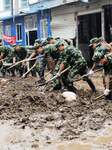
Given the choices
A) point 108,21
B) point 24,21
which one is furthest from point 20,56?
point 24,21

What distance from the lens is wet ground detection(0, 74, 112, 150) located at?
9625 millimetres

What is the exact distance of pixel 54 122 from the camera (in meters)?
11.3

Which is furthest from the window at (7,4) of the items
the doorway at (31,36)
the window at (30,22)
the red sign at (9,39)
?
the doorway at (31,36)

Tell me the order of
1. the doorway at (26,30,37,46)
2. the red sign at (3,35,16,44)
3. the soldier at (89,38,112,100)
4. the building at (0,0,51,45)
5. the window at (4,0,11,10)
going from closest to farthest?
1. the soldier at (89,38,112,100)
2. the building at (0,0,51,45)
3. the doorway at (26,30,37,46)
4. the red sign at (3,35,16,44)
5. the window at (4,0,11,10)

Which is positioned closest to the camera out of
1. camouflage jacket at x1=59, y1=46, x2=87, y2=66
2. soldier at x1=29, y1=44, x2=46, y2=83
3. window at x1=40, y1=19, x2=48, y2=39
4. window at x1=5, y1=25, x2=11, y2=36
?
camouflage jacket at x1=59, y1=46, x2=87, y2=66

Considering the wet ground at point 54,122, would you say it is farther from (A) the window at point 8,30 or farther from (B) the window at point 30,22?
(A) the window at point 8,30

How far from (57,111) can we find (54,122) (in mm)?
1144

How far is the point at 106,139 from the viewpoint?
9.85m

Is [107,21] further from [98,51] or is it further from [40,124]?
[40,124]

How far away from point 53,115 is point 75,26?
14.0 meters

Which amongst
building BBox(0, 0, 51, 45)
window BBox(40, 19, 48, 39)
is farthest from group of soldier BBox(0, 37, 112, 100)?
building BBox(0, 0, 51, 45)

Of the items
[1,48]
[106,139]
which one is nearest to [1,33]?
[1,48]

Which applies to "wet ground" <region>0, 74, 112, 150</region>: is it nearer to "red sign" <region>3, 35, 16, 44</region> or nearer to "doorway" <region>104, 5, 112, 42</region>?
"doorway" <region>104, 5, 112, 42</region>

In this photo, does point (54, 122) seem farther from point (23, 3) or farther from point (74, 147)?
point (23, 3)
